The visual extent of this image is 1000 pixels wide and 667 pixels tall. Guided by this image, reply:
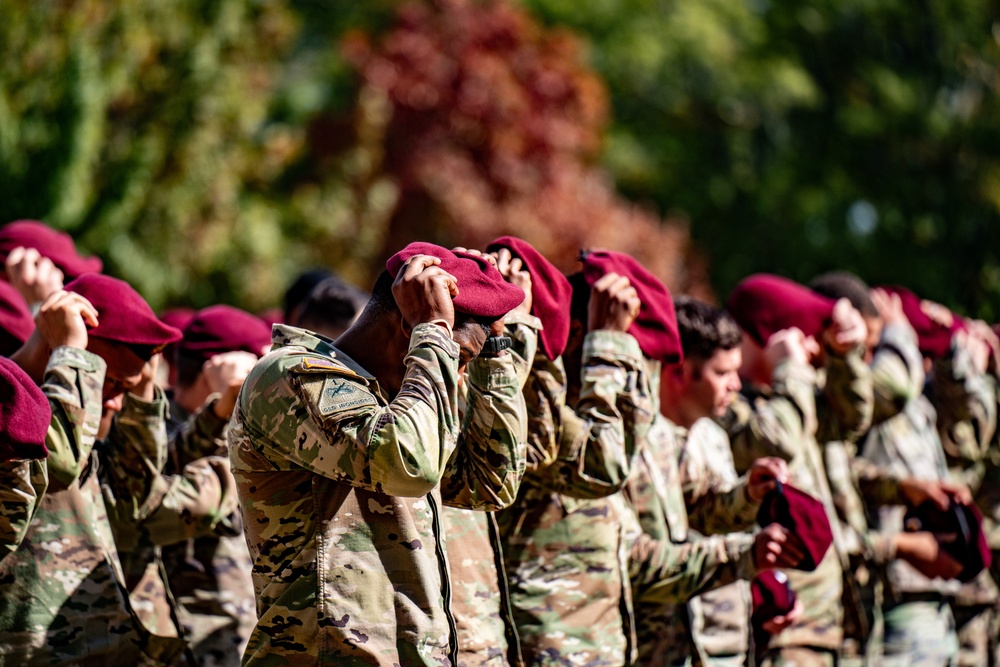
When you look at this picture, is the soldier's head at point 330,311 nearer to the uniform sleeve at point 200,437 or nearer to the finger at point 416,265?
the uniform sleeve at point 200,437

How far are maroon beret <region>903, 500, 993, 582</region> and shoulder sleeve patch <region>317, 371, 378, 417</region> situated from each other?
3804 millimetres

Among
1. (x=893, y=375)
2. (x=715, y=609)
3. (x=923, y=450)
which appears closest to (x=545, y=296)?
(x=715, y=609)

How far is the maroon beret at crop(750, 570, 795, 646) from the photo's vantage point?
5223mm

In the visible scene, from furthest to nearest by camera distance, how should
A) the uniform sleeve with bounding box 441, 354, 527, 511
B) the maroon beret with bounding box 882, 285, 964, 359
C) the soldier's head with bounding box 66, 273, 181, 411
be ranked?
the maroon beret with bounding box 882, 285, 964, 359
the soldier's head with bounding box 66, 273, 181, 411
the uniform sleeve with bounding box 441, 354, 527, 511

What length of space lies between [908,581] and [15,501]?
5129 mm

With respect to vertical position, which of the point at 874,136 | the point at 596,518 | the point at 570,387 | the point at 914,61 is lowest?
the point at 596,518

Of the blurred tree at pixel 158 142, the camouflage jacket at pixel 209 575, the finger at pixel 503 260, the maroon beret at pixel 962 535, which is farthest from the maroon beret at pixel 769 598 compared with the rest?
the blurred tree at pixel 158 142

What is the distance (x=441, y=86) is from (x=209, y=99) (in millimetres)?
6641

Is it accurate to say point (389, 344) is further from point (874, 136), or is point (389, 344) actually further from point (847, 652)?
point (874, 136)

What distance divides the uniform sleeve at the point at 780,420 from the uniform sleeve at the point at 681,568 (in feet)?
4.75

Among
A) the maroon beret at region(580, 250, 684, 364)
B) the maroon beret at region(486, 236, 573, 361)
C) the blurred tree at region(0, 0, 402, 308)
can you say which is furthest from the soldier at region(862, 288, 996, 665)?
the blurred tree at region(0, 0, 402, 308)

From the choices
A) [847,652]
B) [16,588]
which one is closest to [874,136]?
[847,652]

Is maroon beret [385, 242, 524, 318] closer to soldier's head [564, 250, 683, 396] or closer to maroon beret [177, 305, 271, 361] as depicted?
soldier's head [564, 250, 683, 396]

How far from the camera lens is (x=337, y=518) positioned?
3.48 meters
